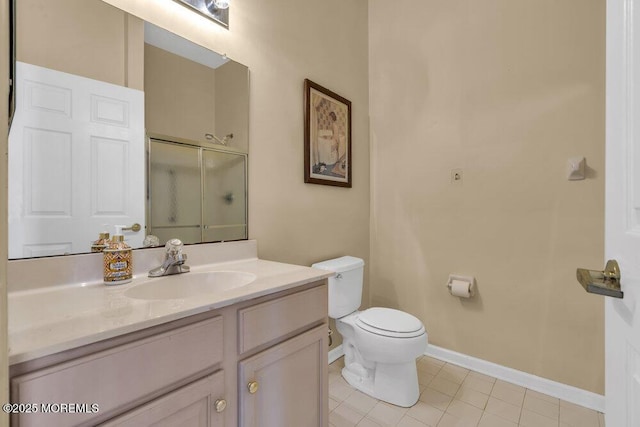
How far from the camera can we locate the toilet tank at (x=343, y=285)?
1.72 m

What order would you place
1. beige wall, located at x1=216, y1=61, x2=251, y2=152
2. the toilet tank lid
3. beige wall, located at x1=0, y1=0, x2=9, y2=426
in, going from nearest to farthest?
beige wall, located at x1=0, y1=0, x2=9, y2=426 → beige wall, located at x1=216, y1=61, x2=251, y2=152 → the toilet tank lid

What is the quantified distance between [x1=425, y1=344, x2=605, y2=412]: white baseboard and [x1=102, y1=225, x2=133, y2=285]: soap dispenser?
77.5 inches

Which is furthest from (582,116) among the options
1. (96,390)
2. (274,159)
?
(96,390)

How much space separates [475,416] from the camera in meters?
1.47

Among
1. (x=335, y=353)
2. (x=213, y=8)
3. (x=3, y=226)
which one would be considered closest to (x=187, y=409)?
(x=3, y=226)

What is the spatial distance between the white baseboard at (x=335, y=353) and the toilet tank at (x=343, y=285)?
1.20ft

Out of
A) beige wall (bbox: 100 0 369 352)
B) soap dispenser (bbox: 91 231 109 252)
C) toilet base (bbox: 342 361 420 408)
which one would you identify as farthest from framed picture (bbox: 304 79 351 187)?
toilet base (bbox: 342 361 420 408)

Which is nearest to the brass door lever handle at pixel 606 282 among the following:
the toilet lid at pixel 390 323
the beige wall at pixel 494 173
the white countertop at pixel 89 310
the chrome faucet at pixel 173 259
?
the white countertop at pixel 89 310

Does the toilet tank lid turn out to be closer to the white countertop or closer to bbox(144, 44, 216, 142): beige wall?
the white countertop

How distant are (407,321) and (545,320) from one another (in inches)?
32.7

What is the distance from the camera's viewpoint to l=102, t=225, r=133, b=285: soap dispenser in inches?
36.4

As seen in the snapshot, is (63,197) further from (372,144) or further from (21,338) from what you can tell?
(372,144)

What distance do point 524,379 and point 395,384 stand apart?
83 cm

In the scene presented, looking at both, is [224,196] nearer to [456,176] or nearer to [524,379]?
[456,176]
